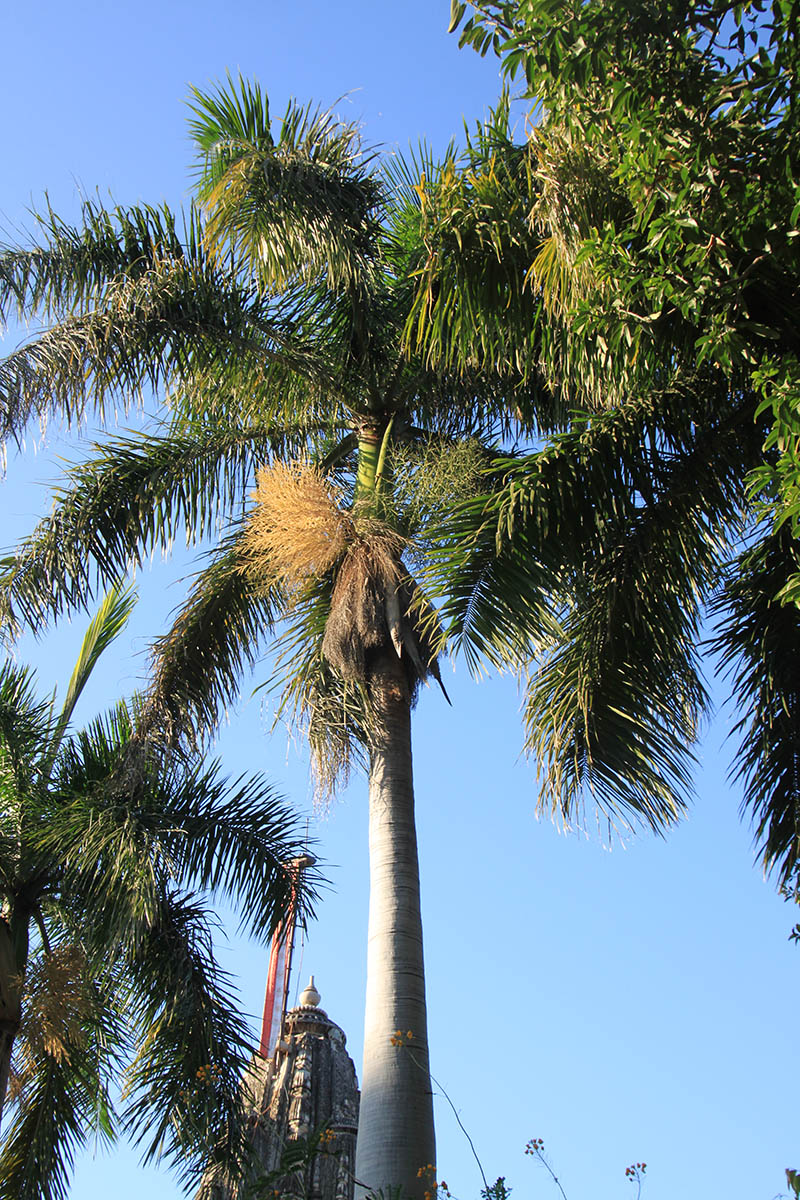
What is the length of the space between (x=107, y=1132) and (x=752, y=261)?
25.2ft

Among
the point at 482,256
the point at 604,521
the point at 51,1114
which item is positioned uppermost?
the point at 482,256

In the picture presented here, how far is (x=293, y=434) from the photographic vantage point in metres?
9.92

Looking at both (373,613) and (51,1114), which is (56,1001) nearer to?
(51,1114)

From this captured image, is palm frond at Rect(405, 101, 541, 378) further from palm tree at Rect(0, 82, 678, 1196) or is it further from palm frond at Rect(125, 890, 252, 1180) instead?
palm frond at Rect(125, 890, 252, 1180)

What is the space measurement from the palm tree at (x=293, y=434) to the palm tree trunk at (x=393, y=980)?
0.02 meters

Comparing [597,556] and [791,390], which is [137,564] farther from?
[791,390]

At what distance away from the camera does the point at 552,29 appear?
518 cm

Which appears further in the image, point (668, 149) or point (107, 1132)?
point (107, 1132)

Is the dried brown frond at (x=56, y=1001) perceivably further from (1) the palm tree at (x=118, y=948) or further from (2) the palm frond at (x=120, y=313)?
(2) the palm frond at (x=120, y=313)

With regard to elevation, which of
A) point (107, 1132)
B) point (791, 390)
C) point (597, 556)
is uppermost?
point (597, 556)

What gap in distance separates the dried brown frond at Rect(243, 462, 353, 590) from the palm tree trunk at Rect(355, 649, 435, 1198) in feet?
2.76

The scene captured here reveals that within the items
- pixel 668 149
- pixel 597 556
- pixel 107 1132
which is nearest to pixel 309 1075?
pixel 107 1132

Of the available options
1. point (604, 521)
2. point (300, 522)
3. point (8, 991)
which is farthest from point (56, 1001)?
point (604, 521)

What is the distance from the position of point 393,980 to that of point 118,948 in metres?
2.12
